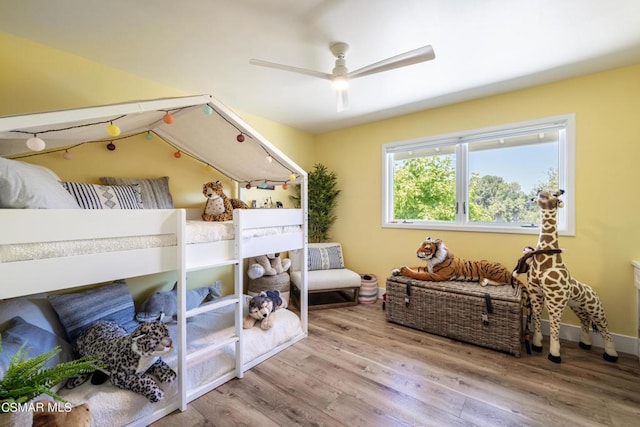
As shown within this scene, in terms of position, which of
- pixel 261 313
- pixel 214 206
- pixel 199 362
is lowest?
pixel 199 362

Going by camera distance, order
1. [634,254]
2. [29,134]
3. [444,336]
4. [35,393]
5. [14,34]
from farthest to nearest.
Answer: [444,336] < [634,254] < [14,34] < [29,134] < [35,393]

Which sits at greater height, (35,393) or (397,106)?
(397,106)

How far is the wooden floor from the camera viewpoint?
1.47 meters

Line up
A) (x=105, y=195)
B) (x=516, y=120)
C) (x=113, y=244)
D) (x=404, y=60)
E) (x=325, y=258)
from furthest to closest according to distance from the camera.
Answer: (x=325, y=258), (x=516, y=120), (x=105, y=195), (x=404, y=60), (x=113, y=244)

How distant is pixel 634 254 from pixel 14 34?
492 centimetres

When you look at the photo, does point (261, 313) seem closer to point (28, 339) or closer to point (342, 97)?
point (28, 339)

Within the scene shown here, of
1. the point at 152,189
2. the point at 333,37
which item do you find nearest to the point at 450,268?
the point at 333,37

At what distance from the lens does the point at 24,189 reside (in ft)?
3.89

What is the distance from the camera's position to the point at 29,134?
4.34 feet

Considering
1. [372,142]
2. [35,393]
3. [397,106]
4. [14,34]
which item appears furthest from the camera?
[372,142]

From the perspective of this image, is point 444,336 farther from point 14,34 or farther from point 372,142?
point 14,34

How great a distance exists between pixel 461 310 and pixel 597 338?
1137mm

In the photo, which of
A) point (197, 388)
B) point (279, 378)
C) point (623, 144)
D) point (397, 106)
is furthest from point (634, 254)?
point (197, 388)

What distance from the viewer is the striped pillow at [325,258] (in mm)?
3479
